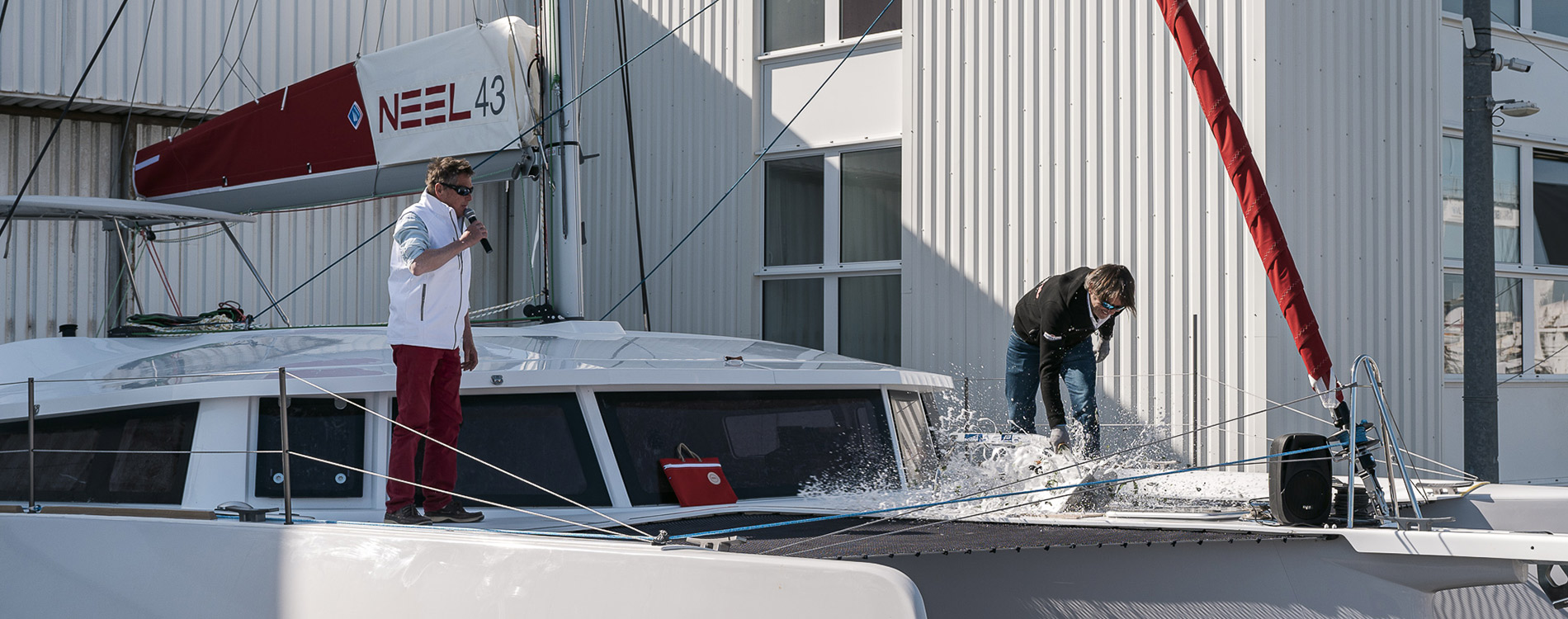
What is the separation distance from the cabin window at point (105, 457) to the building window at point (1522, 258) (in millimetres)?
8547

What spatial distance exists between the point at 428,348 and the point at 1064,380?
113 inches

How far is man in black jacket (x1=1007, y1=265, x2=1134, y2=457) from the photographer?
5.59 meters

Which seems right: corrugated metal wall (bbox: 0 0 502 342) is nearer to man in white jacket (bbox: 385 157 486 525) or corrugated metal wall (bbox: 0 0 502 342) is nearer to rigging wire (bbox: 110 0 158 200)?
rigging wire (bbox: 110 0 158 200)

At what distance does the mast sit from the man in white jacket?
154 cm

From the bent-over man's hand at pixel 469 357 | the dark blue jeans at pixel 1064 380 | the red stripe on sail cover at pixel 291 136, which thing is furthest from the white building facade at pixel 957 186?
the bent-over man's hand at pixel 469 357

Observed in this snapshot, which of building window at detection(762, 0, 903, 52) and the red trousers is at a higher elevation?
building window at detection(762, 0, 903, 52)

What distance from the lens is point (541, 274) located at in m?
6.43

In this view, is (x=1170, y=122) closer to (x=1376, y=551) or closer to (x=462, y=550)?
(x=1376, y=551)

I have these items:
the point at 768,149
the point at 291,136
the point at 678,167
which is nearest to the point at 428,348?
the point at 291,136

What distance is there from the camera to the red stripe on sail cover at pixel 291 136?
6.68m

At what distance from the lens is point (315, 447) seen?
179 inches

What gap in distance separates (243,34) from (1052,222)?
6712 millimetres

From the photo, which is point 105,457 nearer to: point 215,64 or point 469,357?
point 469,357

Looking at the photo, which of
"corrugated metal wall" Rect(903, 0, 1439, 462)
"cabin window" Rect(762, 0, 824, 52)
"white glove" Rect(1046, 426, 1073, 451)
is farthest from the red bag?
"cabin window" Rect(762, 0, 824, 52)
